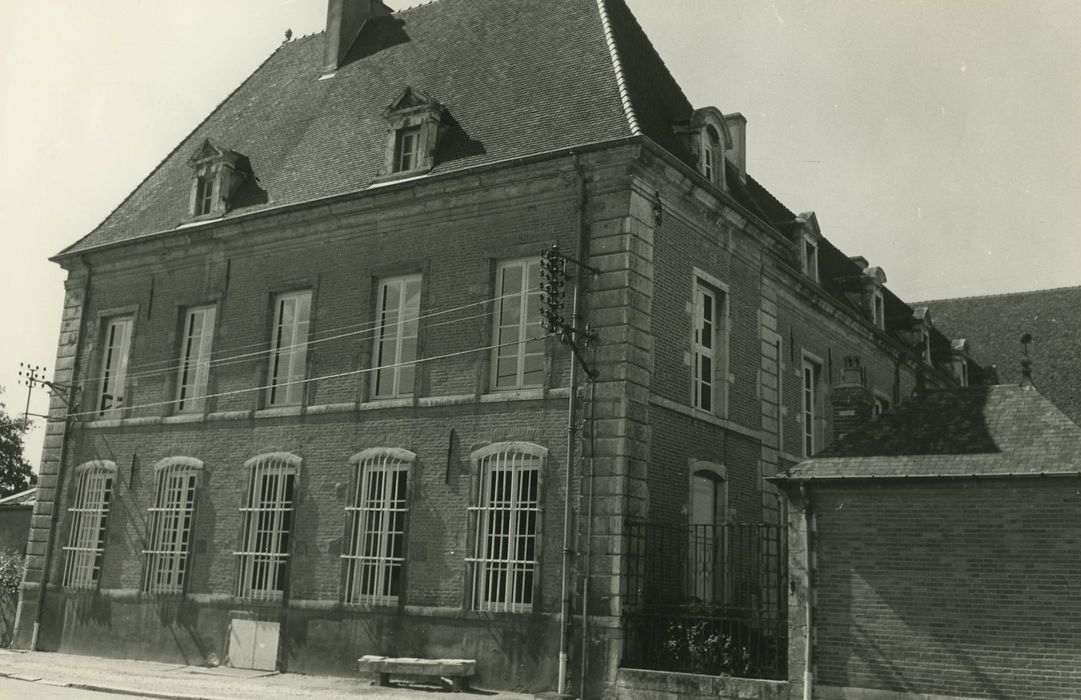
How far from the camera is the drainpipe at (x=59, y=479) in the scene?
19.3 metres

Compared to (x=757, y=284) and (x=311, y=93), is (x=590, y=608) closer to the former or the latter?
(x=757, y=284)

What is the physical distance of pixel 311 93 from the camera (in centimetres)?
2122

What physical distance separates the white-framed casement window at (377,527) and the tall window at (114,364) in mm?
6518

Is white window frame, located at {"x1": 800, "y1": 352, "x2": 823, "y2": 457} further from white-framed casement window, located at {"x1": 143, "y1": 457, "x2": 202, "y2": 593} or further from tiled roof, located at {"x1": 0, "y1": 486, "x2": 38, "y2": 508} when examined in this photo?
tiled roof, located at {"x1": 0, "y1": 486, "x2": 38, "y2": 508}

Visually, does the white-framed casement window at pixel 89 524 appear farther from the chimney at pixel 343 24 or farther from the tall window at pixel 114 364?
the chimney at pixel 343 24

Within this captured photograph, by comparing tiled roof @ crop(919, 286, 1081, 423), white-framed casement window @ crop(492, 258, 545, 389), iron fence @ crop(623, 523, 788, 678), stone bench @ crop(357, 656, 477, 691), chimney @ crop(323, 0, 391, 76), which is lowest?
stone bench @ crop(357, 656, 477, 691)

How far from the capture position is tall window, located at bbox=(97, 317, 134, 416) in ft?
65.9

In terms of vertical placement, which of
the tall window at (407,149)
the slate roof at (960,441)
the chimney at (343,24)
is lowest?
the slate roof at (960,441)

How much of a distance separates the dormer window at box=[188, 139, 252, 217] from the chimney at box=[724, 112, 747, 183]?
990 cm

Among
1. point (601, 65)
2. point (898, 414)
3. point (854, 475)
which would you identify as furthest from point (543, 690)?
point (601, 65)

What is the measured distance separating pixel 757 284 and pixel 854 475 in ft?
22.5

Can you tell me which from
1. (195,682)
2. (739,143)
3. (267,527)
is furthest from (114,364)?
(739,143)

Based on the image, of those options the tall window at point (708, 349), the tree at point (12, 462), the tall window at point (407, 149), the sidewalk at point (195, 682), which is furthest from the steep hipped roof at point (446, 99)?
the tree at point (12, 462)

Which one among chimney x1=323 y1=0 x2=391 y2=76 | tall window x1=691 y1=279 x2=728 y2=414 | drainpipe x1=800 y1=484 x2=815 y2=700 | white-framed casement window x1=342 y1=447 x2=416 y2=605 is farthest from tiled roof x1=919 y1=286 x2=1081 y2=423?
chimney x1=323 y1=0 x2=391 y2=76
